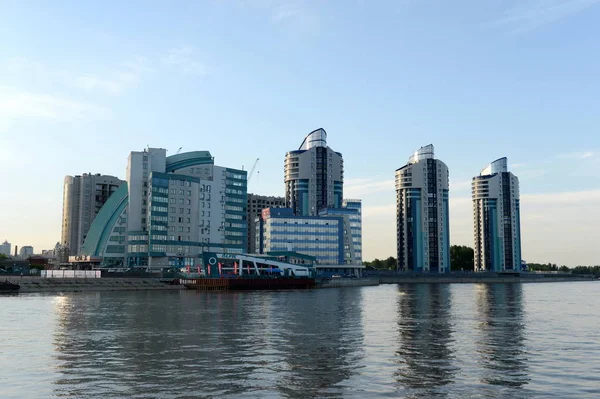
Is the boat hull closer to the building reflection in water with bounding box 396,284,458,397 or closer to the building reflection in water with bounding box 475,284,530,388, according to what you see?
the building reflection in water with bounding box 396,284,458,397

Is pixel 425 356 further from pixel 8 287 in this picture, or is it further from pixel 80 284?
pixel 80 284

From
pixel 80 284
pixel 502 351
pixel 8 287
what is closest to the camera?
pixel 502 351

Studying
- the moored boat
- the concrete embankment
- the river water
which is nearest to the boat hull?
the concrete embankment

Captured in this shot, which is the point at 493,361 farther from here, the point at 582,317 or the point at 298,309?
the point at 298,309

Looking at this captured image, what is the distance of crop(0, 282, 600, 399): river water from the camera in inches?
1433

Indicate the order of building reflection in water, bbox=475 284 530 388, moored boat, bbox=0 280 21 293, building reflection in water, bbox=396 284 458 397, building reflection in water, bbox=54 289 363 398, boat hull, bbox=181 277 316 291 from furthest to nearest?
1. boat hull, bbox=181 277 316 291
2. moored boat, bbox=0 280 21 293
3. building reflection in water, bbox=475 284 530 388
4. building reflection in water, bbox=396 284 458 397
5. building reflection in water, bbox=54 289 363 398

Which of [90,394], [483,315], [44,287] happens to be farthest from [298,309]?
[44,287]

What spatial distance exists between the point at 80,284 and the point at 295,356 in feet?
440

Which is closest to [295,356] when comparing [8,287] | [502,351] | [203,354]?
[203,354]

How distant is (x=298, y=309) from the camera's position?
101m

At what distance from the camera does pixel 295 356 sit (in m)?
48.6

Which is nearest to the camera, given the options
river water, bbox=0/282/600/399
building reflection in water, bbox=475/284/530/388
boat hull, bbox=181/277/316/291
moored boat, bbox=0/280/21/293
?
river water, bbox=0/282/600/399

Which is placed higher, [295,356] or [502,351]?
[295,356]

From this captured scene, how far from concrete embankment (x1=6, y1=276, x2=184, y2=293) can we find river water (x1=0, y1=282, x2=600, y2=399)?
8140cm
